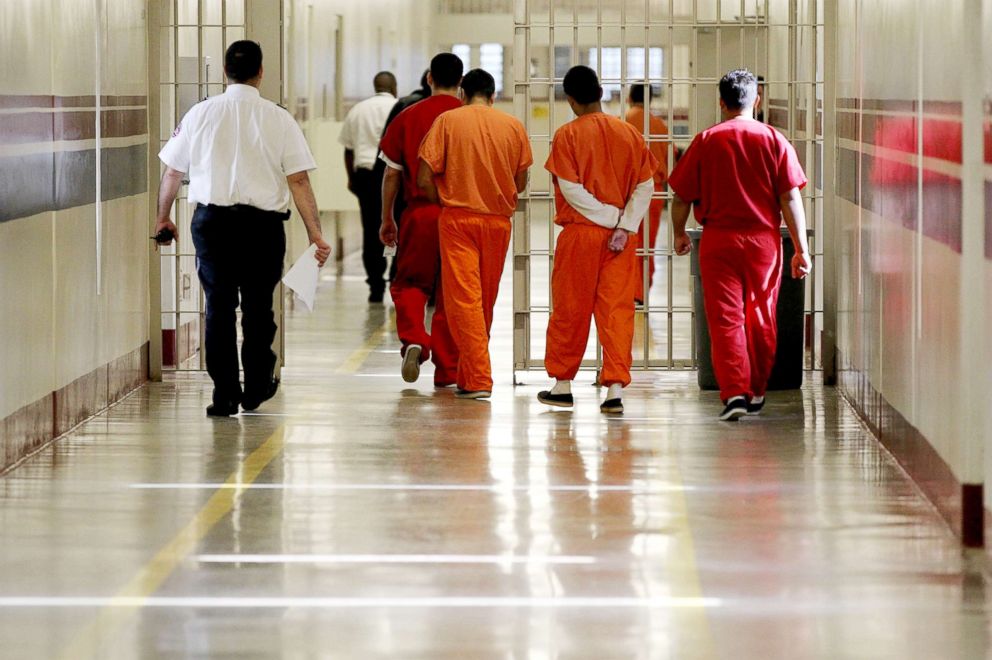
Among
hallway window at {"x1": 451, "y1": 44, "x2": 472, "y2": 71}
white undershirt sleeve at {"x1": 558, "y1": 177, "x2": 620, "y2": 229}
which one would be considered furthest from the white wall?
hallway window at {"x1": 451, "y1": 44, "x2": 472, "y2": 71}

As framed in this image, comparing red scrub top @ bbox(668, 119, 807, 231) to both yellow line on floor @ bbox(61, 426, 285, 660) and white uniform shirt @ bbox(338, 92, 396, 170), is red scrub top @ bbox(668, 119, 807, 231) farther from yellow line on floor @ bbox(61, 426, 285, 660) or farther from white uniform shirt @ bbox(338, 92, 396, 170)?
white uniform shirt @ bbox(338, 92, 396, 170)

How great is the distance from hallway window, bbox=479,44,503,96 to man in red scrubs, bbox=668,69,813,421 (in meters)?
20.9

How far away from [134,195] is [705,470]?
12.0 feet

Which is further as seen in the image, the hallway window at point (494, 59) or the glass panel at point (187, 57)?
the hallway window at point (494, 59)

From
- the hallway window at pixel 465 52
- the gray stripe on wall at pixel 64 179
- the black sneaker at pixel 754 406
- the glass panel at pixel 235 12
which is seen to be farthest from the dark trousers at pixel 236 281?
the hallway window at pixel 465 52

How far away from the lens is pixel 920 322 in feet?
19.6

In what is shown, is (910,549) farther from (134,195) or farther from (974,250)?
(134,195)

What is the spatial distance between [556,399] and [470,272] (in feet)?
2.52

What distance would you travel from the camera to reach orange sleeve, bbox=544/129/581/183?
788cm

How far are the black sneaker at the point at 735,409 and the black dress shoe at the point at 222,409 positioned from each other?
223cm

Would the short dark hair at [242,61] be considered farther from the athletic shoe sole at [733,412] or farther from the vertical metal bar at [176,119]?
the athletic shoe sole at [733,412]

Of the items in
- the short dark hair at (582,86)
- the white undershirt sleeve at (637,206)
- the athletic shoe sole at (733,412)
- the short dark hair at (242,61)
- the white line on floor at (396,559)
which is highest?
the short dark hair at (242,61)

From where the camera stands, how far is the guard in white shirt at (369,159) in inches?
528

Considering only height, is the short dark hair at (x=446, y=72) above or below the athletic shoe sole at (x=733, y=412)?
above
